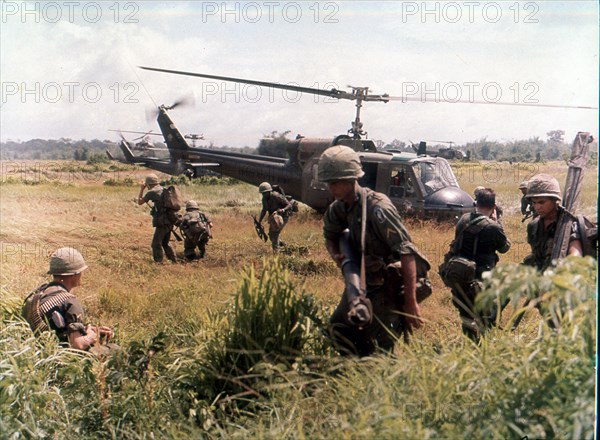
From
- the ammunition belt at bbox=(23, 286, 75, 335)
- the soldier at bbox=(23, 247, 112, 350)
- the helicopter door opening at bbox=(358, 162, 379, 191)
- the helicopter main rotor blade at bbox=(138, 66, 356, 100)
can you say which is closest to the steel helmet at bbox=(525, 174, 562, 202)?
the soldier at bbox=(23, 247, 112, 350)

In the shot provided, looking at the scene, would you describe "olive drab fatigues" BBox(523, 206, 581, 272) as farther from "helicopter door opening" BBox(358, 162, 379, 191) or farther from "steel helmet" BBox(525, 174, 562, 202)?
"helicopter door opening" BBox(358, 162, 379, 191)

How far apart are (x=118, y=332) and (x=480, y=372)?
3.37 m

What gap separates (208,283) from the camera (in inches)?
297

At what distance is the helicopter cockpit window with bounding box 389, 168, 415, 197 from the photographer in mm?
11258

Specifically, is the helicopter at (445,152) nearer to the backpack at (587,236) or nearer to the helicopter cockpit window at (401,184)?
the helicopter cockpit window at (401,184)

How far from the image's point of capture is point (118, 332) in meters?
5.28

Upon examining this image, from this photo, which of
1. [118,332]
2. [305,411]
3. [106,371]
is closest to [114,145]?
[118,332]

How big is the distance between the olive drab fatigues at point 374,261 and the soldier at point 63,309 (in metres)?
1.69

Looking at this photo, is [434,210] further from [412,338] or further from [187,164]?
[412,338]

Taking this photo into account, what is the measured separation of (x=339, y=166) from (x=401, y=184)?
25.8ft

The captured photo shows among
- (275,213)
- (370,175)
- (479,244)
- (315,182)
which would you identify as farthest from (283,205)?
(479,244)

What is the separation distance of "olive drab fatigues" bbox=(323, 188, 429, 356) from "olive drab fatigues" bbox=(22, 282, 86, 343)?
1718 mm

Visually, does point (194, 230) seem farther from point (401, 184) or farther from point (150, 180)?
point (401, 184)

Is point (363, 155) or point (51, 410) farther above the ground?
point (363, 155)
